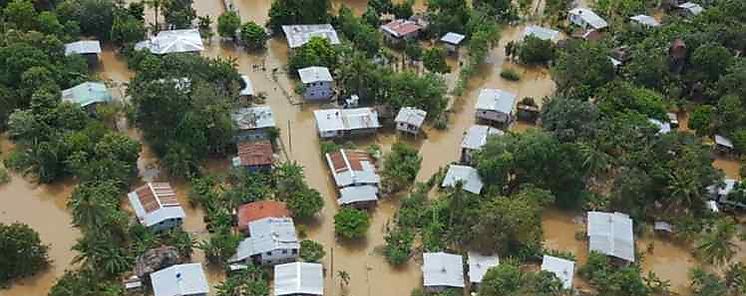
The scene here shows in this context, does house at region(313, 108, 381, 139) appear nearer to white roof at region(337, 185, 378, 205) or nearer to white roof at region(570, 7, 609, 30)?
white roof at region(337, 185, 378, 205)

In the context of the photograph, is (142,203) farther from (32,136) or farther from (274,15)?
(274,15)

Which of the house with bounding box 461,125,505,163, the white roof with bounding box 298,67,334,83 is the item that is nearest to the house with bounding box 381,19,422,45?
the white roof with bounding box 298,67,334,83

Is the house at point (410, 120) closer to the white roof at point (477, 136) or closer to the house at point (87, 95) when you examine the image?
the white roof at point (477, 136)

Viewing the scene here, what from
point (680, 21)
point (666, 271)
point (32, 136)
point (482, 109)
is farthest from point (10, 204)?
point (680, 21)

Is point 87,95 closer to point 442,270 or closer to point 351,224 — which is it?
point 351,224

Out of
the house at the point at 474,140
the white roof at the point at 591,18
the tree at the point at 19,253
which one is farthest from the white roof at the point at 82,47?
the white roof at the point at 591,18
